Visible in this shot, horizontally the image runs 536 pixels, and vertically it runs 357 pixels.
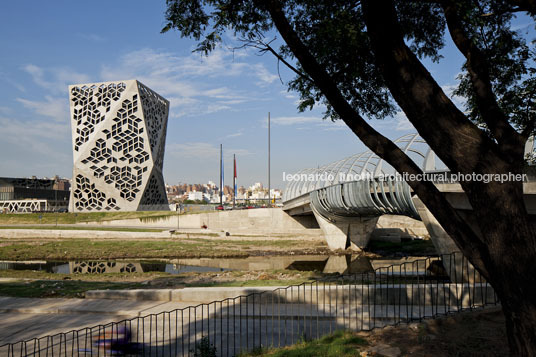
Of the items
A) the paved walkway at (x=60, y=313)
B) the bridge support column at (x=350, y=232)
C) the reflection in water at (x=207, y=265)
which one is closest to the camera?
the paved walkway at (x=60, y=313)

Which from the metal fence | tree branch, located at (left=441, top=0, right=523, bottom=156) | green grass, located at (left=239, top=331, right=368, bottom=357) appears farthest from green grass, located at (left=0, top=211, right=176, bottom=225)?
tree branch, located at (left=441, top=0, right=523, bottom=156)

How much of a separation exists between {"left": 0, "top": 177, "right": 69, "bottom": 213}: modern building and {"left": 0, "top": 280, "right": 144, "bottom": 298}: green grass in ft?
259

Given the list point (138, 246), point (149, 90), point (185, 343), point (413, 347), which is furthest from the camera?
point (149, 90)

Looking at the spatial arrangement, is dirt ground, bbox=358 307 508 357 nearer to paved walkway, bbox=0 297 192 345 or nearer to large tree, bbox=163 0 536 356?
large tree, bbox=163 0 536 356

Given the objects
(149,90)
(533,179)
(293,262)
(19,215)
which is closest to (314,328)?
(533,179)

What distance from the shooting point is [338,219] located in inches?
1495

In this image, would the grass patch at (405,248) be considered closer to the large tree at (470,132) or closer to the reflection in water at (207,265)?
the reflection in water at (207,265)

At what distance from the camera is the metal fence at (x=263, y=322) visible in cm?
876

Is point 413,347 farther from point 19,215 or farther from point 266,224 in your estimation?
point 19,215

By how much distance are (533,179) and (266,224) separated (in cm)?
3703

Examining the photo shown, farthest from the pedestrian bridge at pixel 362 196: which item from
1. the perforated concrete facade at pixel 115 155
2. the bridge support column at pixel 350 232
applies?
the perforated concrete facade at pixel 115 155

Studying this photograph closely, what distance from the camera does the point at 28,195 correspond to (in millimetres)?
106125

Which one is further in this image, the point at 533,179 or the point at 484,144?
the point at 533,179

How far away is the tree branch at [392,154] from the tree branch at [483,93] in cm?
117
